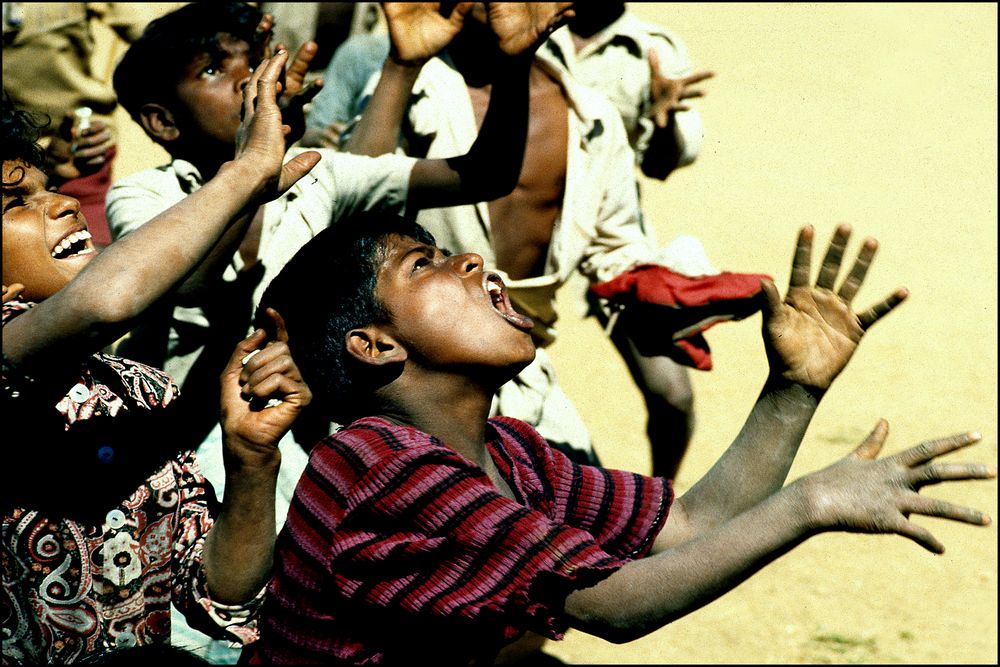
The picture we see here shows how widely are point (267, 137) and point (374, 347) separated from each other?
1.33ft

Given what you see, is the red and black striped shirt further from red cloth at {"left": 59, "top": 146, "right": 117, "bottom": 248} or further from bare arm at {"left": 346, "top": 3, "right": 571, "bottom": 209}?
red cloth at {"left": 59, "top": 146, "right": 117, "bottom": 248}

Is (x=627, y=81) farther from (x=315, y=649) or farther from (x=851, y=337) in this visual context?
(x=315, y=649)

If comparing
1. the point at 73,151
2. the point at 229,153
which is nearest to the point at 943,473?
the point at 229,153

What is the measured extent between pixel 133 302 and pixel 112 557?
56cm

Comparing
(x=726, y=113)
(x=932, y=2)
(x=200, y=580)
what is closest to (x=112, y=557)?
(x=200, y=580)

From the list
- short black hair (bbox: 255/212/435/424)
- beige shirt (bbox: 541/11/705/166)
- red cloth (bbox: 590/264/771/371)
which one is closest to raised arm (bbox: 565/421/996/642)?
short black hair (bbox: 255/212/435/424)

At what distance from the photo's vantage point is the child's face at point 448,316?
219 cm

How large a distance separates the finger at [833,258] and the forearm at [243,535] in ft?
3.40

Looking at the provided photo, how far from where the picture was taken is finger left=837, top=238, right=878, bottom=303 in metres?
2.26

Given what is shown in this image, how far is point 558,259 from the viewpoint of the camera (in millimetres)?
4137

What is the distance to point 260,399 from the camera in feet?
6.89

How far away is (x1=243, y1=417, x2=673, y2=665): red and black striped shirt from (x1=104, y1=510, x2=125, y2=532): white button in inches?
11.6

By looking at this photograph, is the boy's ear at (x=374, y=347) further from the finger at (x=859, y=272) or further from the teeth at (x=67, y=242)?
the finger at (x=859, y=272)

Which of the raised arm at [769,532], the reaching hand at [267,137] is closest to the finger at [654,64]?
the reaching hand at [267,137]
